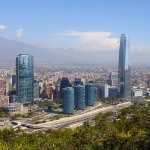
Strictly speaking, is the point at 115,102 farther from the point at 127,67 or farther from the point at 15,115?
the point at 15,115

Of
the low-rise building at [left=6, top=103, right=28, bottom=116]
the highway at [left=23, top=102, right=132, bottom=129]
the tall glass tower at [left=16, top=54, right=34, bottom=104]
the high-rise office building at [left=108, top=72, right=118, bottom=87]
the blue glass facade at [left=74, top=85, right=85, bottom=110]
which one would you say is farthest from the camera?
the high-rise office building at [left=108, top=72, right=118, bottom=87]

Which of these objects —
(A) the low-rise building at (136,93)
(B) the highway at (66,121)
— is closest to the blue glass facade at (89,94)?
(B) the highway at (66,121)

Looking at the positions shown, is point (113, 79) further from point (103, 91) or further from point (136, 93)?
point (103, 91)

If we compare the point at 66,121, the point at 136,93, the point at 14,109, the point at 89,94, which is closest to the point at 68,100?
the point at 66,121

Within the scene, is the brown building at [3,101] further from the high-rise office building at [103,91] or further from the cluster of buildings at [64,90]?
the high-rise office building at [103,91]

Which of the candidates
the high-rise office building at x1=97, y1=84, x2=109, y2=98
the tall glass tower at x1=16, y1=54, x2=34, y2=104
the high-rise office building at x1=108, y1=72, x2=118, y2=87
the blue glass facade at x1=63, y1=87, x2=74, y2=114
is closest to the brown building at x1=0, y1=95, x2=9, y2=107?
the tall glass tower at x1=16, y1=54, x2=34, y2=104

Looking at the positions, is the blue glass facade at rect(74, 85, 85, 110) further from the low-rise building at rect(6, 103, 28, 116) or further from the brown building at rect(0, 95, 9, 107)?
the brown building at rect(0, 95, 9, 107)
